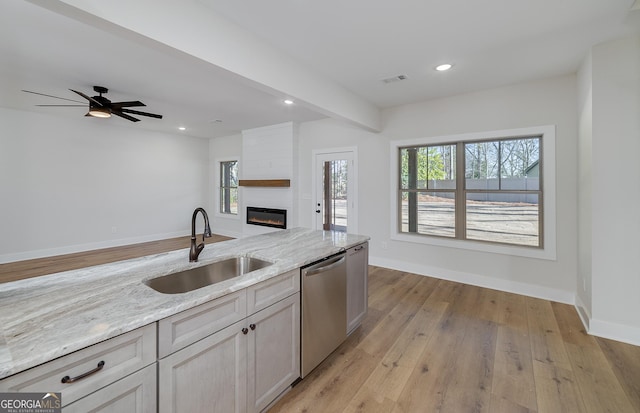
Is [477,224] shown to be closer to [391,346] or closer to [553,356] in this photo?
[553,356]

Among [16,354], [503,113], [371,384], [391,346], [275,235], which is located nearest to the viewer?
[16,354]

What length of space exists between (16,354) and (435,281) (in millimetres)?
4235

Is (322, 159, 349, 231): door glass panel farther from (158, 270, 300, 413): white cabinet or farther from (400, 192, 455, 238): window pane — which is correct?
(158, 270, 300, 413): white cabinet

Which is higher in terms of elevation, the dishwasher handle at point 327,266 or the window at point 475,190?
the window at point 475,190

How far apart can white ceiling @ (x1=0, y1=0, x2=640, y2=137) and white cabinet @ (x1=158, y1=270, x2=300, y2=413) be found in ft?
5.93

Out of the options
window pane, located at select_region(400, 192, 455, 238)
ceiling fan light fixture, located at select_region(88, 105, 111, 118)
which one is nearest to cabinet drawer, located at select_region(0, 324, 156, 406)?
ceiling fan light fixture, located at select_region(88, 105, 111, 118)

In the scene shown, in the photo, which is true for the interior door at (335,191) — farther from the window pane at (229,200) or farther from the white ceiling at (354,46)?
the window pane at (229,200)

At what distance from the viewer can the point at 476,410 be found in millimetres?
1729

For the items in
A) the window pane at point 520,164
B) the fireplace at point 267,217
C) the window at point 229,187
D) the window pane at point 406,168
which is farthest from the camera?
the window at point 229,187

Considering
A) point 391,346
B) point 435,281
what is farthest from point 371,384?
point 435,281

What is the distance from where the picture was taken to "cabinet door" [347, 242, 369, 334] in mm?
2430

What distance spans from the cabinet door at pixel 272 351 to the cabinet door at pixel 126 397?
51 centimetres

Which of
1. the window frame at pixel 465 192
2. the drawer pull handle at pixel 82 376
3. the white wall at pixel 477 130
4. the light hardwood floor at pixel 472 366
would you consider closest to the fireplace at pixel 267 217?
the white wall at pixel 477 130

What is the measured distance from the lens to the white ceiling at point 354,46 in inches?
83.3
